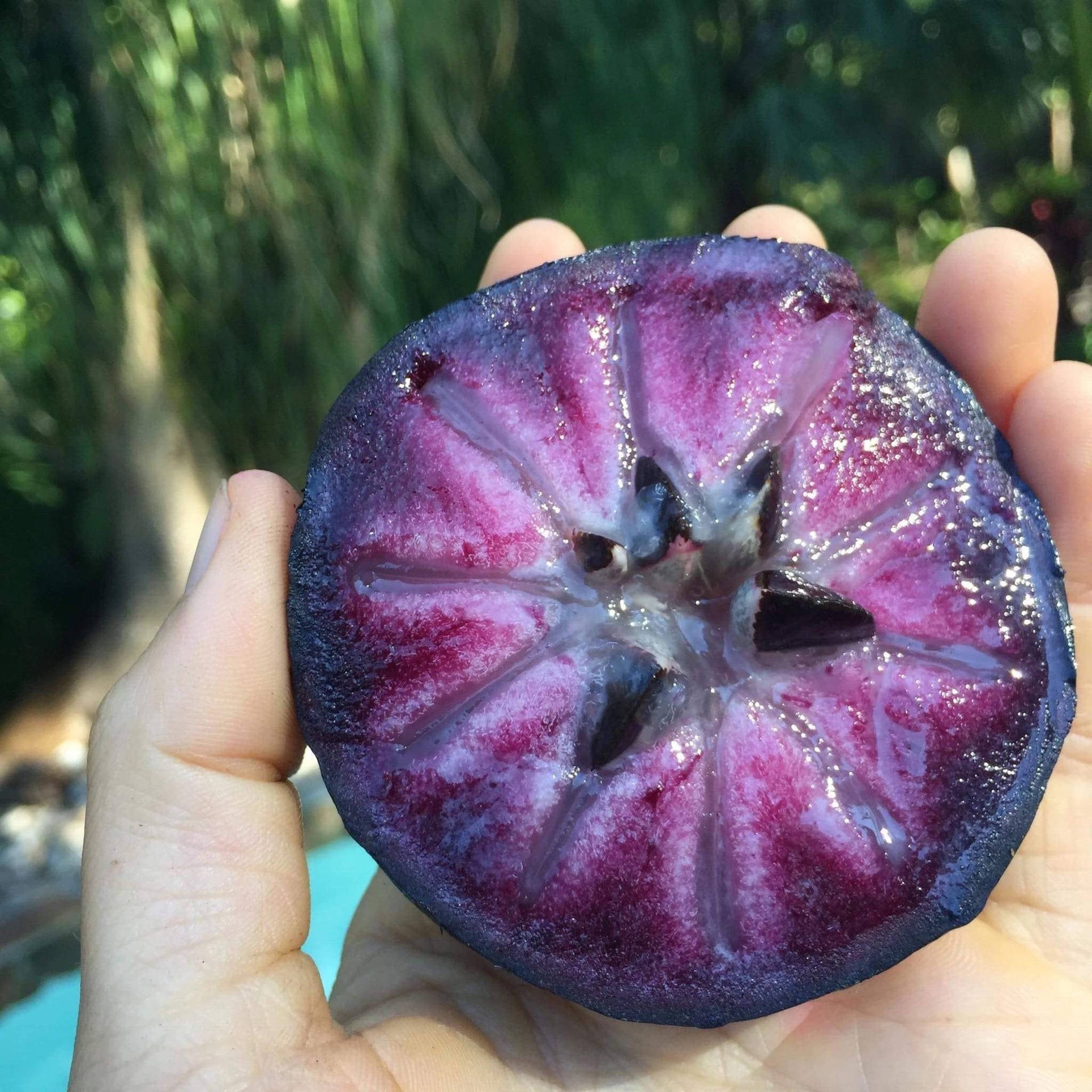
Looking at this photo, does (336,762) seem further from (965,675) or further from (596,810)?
(965,675)

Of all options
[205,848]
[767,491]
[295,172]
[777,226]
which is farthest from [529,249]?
[295,172]

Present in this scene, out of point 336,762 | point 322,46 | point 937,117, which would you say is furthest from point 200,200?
point 937,117

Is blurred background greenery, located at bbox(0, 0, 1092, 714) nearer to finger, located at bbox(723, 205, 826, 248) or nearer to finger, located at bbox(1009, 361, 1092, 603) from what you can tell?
finger, located at bbox(723, 205, 826, 248)

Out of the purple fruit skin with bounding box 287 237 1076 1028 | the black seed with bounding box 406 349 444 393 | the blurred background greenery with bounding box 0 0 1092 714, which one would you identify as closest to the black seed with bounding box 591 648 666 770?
the purple fruit skin with bounding box 287 237 1076 1028

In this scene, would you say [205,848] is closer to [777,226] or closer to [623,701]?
[623,701]

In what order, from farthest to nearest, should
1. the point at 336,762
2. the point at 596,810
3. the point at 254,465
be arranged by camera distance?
the point at 254,465
the point at 336,762
the point at 596,810

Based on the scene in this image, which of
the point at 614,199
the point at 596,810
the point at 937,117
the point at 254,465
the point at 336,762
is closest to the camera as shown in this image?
the point at 596,810

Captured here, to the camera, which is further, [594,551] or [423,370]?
[423,370]

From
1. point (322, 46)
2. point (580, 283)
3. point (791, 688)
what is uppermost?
point (322, 46)
